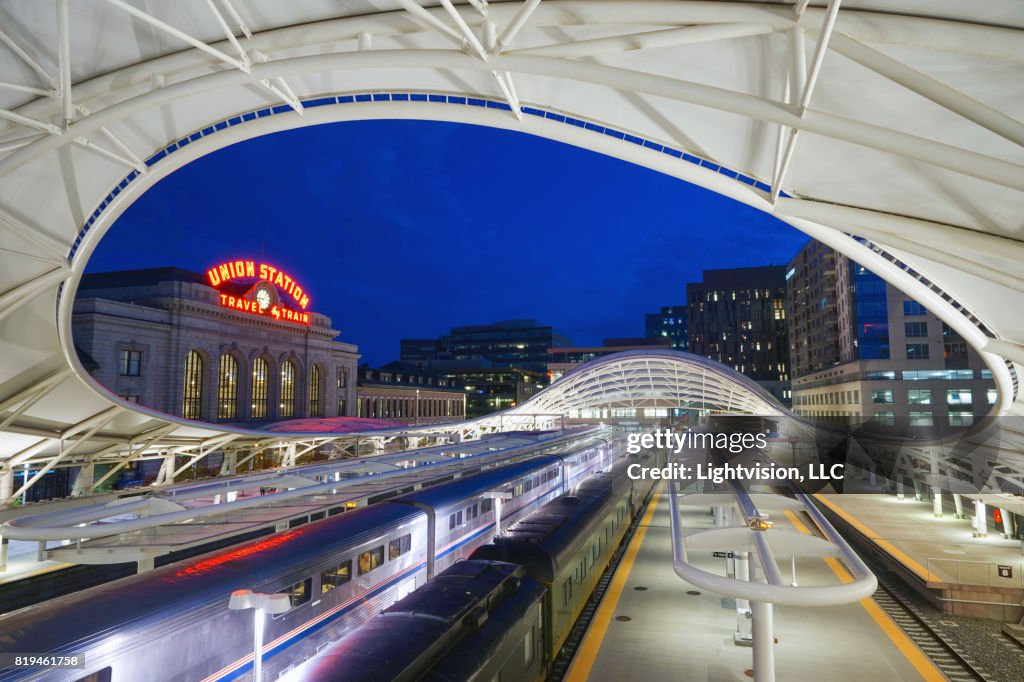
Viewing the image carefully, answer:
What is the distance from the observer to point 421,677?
6.95 metres

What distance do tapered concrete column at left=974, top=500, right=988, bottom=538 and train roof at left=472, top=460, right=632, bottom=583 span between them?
14.5 meters

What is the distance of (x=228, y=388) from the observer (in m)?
51.9

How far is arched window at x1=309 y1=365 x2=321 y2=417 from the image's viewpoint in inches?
2469

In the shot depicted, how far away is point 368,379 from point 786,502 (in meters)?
67.9

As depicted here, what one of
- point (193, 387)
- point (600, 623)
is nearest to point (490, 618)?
point (600, 623)

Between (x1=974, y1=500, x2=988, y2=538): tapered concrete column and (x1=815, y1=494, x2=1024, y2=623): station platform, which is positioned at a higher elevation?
(x1=974, y1=500, x2=988, y2=538): tapered concrete column

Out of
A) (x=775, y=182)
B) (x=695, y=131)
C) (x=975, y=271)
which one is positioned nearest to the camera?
(x=975, y=271)

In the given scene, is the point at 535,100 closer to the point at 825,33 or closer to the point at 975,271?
the point at 825,33

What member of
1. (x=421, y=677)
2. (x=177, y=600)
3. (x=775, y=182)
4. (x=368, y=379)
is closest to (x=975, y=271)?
(x=775, y=182)

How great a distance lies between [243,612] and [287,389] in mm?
55136

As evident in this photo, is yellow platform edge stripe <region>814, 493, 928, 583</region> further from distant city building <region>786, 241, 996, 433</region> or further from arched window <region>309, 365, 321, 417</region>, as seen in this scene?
arched window <region>309, 365, 321, 417</region>

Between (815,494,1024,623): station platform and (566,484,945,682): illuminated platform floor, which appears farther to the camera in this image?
(815,494,1024,623): station platform

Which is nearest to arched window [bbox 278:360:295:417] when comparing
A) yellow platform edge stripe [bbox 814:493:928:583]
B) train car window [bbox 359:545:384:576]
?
yellow platform edge stripe [bbox 814:493:928:583]

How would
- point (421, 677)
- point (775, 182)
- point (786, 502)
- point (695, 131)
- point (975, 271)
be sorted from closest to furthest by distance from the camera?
1. point (421, 677)
2. point (975, 271)
3. point (775, 182)
4. point (695, 131)
5. point (786, 502)
